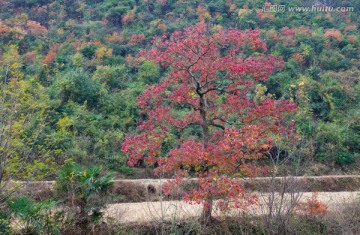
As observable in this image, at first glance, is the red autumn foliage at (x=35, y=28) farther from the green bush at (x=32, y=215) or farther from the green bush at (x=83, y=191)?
the green bush at (x=32, y=215)

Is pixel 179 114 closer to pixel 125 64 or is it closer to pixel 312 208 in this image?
pixel 125 64

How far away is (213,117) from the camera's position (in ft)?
25.6

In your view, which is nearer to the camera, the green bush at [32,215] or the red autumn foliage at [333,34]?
the green bush at [32,215]

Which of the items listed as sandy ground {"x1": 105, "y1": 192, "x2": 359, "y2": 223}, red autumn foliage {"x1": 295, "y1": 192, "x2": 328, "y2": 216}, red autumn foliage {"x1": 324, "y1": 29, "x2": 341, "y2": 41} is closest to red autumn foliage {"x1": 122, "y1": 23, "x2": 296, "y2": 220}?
sandy ground {"x1": 105, "y1": 192, "x2": 359, "y2": 223}

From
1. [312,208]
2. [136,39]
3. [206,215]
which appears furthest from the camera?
[136,39]

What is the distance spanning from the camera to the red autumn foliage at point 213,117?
21.0 feet

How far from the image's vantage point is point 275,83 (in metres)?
18.7

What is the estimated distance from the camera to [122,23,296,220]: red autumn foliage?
21.0 ft

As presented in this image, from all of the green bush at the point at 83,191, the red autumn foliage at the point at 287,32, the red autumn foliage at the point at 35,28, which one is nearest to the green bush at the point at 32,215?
the green bush at the point at 83,191

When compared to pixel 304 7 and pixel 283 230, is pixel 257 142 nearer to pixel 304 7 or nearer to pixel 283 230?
pixel 283 230

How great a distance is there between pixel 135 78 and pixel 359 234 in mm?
13788

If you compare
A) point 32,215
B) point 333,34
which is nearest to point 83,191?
point 32,215

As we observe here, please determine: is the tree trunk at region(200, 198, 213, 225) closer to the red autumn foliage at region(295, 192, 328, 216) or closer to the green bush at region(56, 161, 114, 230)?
the red autumn foliage at region(295, 192, 328, 216)

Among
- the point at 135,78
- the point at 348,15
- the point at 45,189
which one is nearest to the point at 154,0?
the point at 135,78
